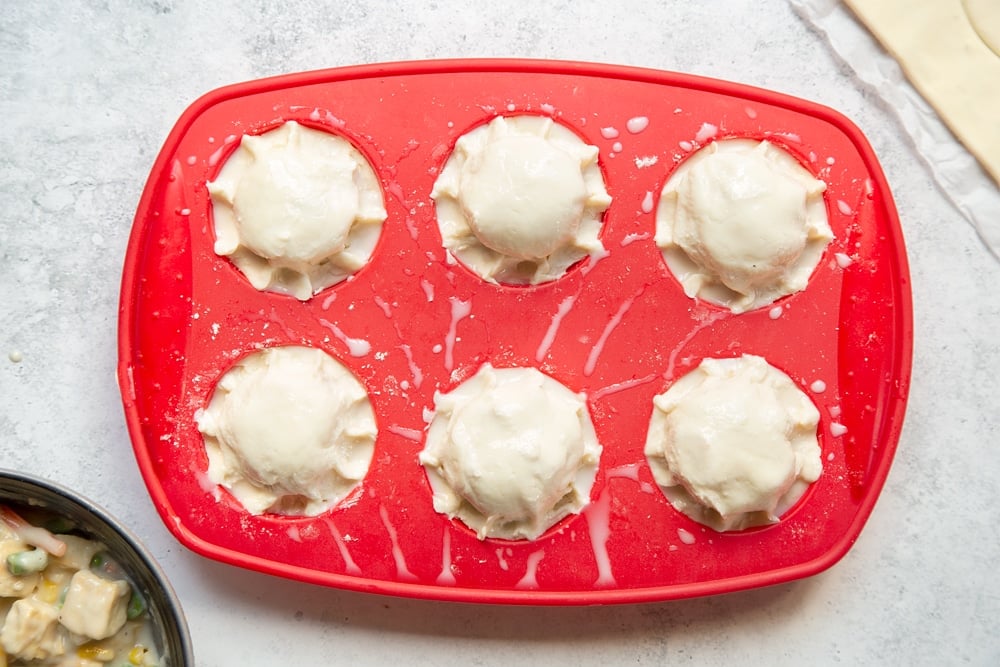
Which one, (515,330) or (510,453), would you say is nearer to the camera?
(510,453)

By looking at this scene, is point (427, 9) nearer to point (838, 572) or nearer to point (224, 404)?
point (224, 404)

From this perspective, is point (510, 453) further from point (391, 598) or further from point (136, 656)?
point (136, 656)

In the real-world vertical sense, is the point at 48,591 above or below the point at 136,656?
above

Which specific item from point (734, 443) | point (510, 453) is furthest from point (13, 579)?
point (734, 443)

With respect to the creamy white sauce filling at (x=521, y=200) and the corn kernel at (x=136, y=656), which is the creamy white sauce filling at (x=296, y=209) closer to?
the creamy white sauce filling at (x=521, y=200)

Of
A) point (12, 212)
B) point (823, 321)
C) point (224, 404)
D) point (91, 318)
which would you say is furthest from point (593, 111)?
point (12, 212)

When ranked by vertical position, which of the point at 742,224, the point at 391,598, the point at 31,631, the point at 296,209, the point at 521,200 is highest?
the point at 296,209

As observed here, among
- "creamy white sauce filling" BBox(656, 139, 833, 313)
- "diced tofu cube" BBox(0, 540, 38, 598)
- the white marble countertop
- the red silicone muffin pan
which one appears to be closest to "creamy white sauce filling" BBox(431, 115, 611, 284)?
the red silicone muffin pan
